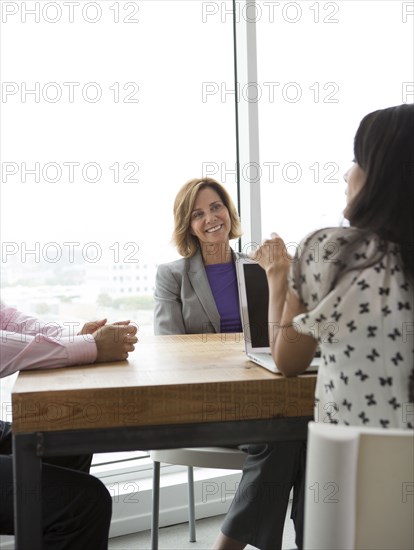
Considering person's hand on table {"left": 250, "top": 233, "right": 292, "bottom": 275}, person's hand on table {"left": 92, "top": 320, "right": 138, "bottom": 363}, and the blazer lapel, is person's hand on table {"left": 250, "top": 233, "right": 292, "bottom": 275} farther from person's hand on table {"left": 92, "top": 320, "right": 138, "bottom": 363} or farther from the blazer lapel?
the blazer lapel

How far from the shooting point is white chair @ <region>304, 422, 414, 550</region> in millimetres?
887

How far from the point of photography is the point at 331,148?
332cm

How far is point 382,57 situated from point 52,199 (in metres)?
1.77

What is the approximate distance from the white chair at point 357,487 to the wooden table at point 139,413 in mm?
483

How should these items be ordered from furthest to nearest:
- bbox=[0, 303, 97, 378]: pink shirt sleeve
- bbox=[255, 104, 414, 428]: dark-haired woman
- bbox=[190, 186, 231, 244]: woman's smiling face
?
bbox=[190, 186, 231, 244]: woman's smiling face
bbox=[0, 303, 97, 378]: pink shirt sleeve
bbox=[255, 104, 414, 428]: dark-haired woman

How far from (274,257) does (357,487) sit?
654mm

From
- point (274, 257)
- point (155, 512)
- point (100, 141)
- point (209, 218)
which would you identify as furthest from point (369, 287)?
point (100, 141)

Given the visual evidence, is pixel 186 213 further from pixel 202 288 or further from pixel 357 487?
pixel 357 487

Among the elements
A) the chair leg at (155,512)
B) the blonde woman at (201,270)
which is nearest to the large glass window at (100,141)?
the blonde woman at (201,270)

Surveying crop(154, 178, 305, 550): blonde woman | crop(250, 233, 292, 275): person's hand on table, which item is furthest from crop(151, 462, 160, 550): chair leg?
crop(250, 233, 292, 275): person's hand on table

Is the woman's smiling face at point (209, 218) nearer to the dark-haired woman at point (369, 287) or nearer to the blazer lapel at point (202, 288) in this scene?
the blazer lapel at point (202, 288)

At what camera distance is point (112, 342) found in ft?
5.54

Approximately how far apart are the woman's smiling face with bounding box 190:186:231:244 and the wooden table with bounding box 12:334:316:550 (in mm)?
1358

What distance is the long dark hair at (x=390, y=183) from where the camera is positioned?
1203mm
